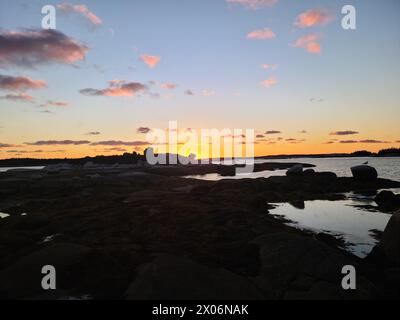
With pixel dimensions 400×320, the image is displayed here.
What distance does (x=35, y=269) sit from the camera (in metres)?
10.2

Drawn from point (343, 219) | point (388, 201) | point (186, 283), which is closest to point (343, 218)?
point (343, 219)

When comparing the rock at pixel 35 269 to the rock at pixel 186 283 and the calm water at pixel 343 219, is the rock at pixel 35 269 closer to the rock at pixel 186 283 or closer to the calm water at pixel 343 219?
the rock at pixel 186 283

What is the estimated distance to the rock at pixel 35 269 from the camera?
9.08 metres

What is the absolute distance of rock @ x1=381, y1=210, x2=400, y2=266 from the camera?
1179 cm

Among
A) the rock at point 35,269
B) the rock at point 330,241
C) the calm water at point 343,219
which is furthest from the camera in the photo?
the calm water at point 343,219

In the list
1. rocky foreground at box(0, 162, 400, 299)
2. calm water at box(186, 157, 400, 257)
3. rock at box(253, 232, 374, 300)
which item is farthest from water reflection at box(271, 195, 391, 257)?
rock at box(253, 232, 374, 300)

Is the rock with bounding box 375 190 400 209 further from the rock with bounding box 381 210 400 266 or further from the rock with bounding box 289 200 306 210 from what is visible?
the rock with bounding box 381 210 400 266

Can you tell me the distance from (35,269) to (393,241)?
44.6 feet

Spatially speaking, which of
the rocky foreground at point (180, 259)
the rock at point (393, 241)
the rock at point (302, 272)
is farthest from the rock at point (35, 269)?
the rock at point (393, 241)

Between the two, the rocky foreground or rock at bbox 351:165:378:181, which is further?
rock at bbox 351:165:378:181

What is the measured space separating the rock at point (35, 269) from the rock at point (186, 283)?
2631mm

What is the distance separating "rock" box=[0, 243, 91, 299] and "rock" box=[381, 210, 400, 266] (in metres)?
11.9

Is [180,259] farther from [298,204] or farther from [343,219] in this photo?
[298,204]
